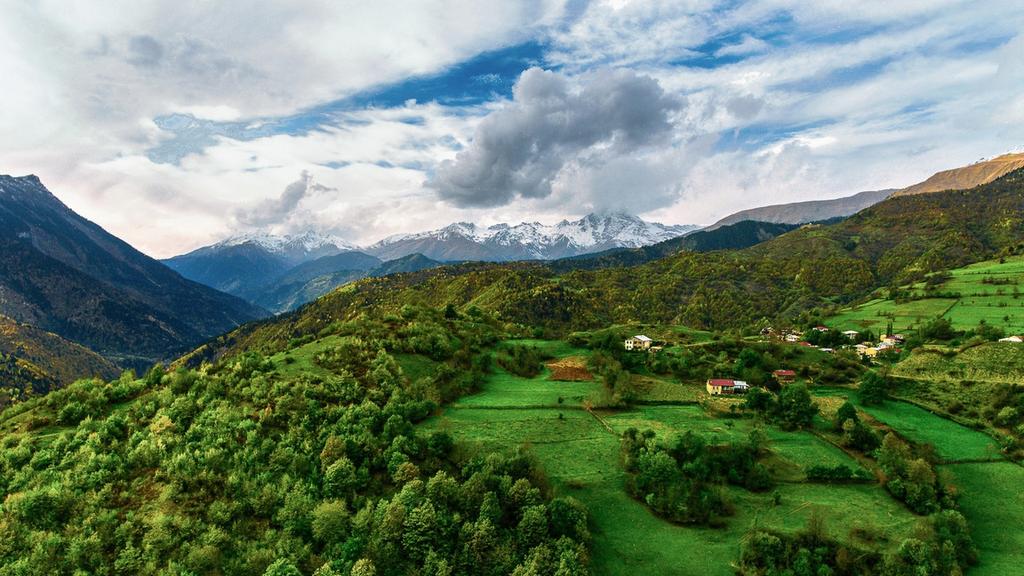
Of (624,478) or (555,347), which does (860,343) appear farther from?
(624,478)

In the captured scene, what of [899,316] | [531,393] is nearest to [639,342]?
[531,393]

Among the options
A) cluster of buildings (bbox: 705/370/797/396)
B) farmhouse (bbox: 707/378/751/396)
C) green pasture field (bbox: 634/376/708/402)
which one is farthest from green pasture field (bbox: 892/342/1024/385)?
green pasture field (bbox: 634/376/708/402)

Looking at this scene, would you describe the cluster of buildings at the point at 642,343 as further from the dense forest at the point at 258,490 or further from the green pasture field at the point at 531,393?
the dense forest at the point at 258,490

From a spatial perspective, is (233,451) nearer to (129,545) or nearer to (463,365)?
(129,545)

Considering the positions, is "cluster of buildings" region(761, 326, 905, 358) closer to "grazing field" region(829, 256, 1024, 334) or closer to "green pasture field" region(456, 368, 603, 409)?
"grazing field" region(829, 256, 1024, 334)

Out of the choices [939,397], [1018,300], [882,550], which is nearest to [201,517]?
[882,550]

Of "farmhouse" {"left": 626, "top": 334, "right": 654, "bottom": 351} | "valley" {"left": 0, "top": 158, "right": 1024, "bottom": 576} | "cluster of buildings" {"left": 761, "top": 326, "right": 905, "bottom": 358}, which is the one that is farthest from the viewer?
"cluster of buildings" {"left": 761, "top": 326, "right": 905, "bottom": 358}
